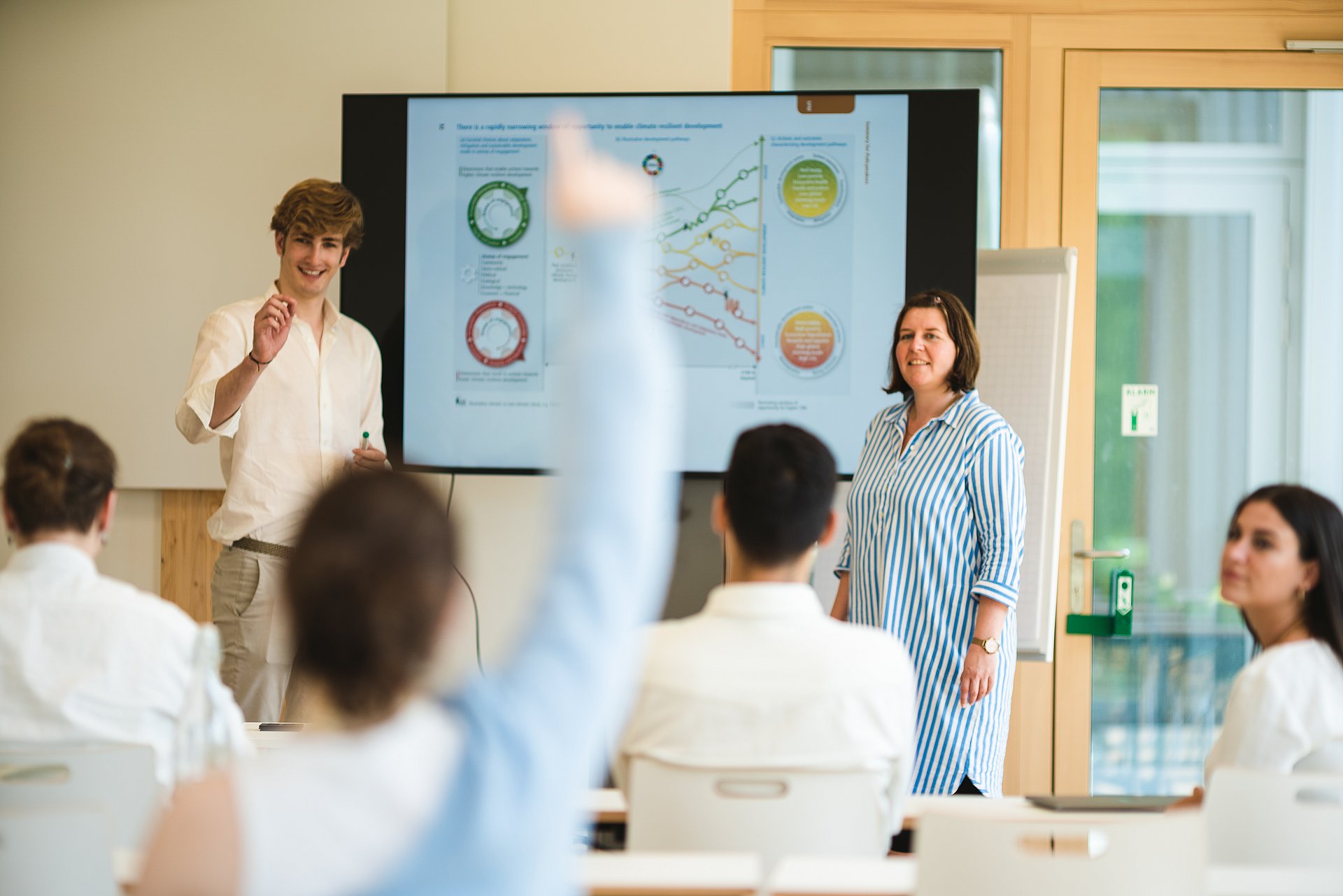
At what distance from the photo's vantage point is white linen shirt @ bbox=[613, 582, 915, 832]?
166 centimetres

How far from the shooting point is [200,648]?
5.70 feet

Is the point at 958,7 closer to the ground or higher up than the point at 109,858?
higher up

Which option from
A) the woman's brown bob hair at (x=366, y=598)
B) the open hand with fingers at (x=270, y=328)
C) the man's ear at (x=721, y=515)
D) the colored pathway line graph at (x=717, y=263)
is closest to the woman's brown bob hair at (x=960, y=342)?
the colored pathway line graph at (x=717, y=263)

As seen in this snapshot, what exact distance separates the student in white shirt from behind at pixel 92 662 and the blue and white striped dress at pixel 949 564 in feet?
5.27

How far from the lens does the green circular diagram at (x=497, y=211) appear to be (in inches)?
155

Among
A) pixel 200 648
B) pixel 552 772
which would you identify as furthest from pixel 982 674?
pixel 552 772

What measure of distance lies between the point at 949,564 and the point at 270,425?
75.9 inches

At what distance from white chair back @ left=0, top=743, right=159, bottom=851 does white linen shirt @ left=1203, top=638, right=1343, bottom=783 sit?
4.93 feet

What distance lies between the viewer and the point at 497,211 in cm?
395

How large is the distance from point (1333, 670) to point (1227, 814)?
313 mm

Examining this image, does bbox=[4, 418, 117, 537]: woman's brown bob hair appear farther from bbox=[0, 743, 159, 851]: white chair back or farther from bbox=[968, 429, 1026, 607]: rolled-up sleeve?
bbox=[968, 429, 1026, 607]: rolled-up sleeve

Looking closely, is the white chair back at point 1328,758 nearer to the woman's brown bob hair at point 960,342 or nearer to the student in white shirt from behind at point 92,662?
the woman's brown bob hair at point 960,342

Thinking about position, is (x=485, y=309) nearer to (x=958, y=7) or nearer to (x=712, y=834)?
(x=958, y=7)

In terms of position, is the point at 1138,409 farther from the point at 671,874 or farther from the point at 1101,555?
the point at 671,874
